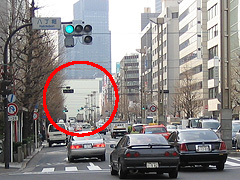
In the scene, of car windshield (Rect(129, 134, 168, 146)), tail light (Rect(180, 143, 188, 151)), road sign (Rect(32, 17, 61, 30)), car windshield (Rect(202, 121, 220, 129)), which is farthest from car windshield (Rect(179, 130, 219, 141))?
car windshield (Rect(202, 121, 220, 129))

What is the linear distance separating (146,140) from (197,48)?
7344 cm

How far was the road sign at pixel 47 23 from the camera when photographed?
19.6m

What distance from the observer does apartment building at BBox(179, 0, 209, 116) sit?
8819 centimetres

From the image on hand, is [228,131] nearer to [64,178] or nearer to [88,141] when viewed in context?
[88,141]

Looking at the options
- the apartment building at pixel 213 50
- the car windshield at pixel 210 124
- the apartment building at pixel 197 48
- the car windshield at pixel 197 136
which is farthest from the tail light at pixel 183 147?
the apartment building at pixel 197 48

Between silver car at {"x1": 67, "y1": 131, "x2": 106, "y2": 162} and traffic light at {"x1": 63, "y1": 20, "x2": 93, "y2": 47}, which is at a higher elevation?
traffic light at {"x1": 63, "y1": 20, "x2": 93, "y2": 47}

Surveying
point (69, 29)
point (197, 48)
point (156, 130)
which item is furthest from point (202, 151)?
point (197, 48)

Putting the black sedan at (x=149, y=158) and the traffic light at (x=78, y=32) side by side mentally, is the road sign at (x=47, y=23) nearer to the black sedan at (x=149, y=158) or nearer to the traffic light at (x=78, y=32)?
the traffic light at (x=78, y=32)

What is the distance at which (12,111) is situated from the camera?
80.0 feet

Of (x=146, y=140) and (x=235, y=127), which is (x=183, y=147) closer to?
(x=146, y=140)

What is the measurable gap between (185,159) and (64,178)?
14.1 feet

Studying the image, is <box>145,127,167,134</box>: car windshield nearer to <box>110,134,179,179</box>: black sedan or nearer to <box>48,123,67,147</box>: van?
<box>48,123,67,147</box>: van

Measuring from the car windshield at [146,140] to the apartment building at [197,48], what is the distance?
6741 cm

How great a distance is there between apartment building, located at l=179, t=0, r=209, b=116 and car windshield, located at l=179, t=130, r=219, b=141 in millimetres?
65274
